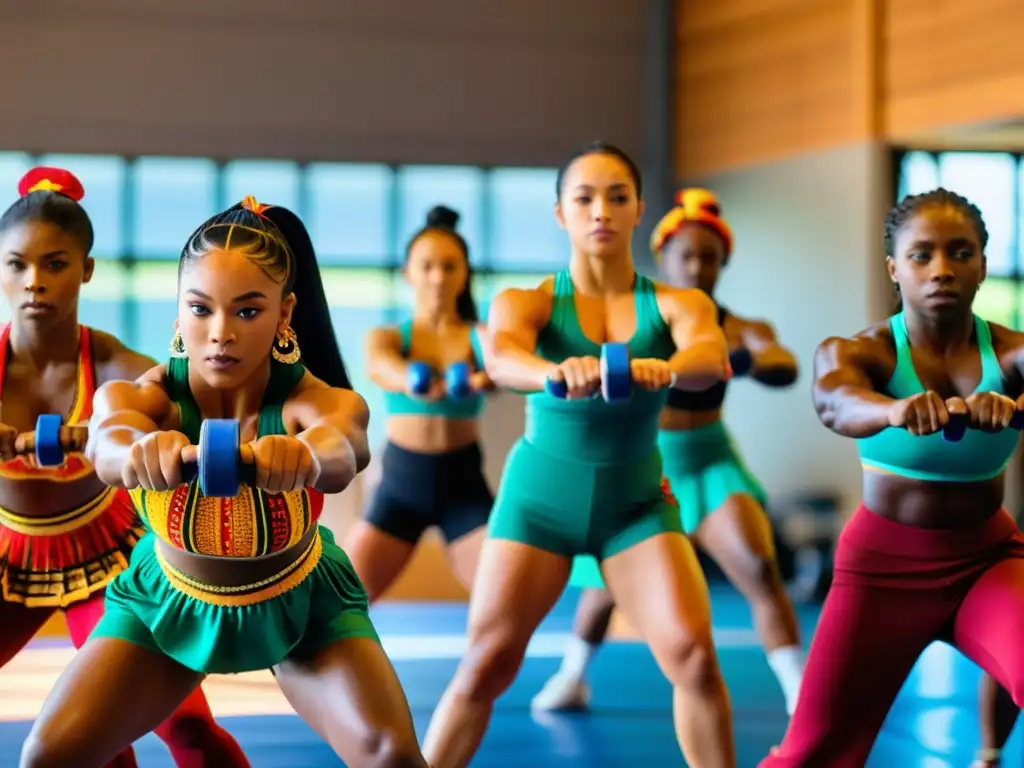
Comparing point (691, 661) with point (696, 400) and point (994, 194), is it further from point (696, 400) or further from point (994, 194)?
point (994, 194)

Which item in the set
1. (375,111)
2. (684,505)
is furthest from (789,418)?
(684,505)

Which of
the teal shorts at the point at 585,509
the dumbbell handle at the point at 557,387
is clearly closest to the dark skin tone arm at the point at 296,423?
the dumbbell handle at the point at 557,387

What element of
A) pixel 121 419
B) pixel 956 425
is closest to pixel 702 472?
pixel 956 425

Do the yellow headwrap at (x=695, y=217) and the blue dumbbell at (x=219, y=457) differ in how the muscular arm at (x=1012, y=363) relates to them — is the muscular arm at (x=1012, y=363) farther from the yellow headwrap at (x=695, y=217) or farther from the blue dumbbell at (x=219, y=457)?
the yellow headwrap at (x=695, y=217)

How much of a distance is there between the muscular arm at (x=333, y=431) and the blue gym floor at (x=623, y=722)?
1235 mm

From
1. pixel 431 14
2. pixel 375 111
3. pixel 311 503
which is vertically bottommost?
pixel 311 503

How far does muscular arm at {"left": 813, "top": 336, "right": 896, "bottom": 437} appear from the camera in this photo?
9.55 feet

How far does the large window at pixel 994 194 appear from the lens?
8.30 metres

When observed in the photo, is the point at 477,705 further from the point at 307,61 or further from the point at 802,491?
the point at 307,61

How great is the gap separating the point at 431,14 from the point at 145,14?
1.87 metres

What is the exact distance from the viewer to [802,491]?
869 centimetres

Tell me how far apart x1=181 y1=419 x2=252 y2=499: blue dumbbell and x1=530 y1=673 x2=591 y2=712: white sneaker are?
3.16m

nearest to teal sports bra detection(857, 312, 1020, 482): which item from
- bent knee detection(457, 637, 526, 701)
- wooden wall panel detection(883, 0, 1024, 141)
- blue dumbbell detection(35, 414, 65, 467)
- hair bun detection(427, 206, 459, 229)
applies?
bent knee detection(457, 637, 526, 701)

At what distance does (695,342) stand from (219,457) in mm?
1591
